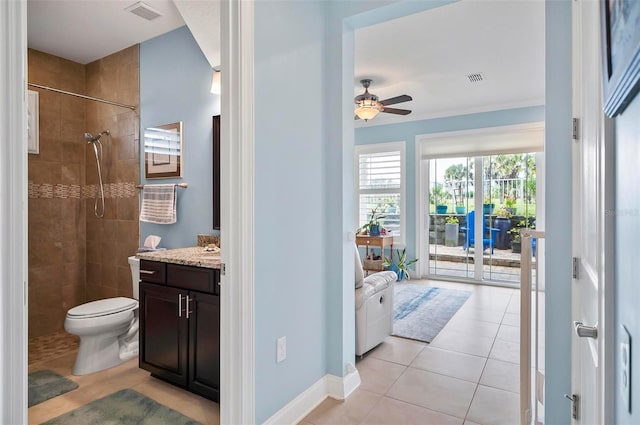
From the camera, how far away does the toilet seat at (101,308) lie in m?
2.63

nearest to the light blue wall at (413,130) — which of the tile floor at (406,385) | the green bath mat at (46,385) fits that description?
the tile floor at (406,385)

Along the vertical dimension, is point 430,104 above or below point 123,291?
above

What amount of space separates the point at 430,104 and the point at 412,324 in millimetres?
3254

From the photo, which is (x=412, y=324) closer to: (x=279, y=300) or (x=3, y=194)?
(x=279, y=300)

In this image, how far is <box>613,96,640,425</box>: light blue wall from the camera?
533 millimetres

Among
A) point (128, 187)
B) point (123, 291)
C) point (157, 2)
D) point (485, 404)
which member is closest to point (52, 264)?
point (123, 291)

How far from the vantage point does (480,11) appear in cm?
283

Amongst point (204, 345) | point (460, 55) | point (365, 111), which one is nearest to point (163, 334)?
point (204, 345)

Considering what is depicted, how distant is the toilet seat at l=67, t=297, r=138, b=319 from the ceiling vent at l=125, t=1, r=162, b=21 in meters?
2.29

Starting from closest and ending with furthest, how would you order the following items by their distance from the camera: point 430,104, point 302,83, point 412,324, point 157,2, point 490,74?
point 302,83 → point 157,2 → point 412,324 → point 490,74 → point 430,104

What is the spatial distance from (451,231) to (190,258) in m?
4.75

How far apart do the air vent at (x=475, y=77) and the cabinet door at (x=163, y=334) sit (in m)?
3.84

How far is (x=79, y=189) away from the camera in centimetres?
385

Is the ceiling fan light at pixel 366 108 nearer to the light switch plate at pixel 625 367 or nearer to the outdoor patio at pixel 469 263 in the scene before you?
the outdoor patio at pixel 469 263
